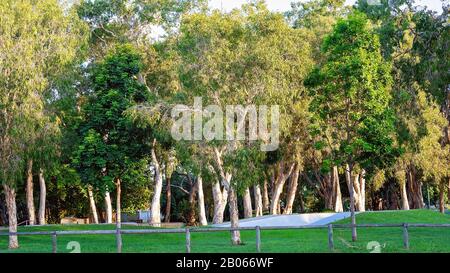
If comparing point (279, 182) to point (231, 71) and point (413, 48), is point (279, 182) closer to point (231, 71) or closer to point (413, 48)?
point (231, 71)

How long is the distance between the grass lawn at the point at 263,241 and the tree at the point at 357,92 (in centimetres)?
235

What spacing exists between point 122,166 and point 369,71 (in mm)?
16042

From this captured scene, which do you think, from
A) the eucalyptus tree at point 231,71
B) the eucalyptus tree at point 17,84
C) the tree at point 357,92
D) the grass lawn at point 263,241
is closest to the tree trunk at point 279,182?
the grass lawn at point 263,241

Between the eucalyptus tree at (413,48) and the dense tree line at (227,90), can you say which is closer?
the eucalyptus tree at (413,48)

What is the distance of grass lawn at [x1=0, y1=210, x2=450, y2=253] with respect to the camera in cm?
2550

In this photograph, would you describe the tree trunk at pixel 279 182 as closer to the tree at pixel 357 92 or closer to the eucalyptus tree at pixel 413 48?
the eucalyptus tree at pixel 413 48

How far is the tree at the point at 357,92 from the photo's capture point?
29.3 metres

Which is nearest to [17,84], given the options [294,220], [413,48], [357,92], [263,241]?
[263,241]

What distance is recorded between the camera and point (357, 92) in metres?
30.1

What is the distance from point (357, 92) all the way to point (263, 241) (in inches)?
300

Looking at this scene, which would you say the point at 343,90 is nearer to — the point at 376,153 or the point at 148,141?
the point at 376,153

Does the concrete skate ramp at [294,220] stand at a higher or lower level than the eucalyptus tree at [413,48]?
lower

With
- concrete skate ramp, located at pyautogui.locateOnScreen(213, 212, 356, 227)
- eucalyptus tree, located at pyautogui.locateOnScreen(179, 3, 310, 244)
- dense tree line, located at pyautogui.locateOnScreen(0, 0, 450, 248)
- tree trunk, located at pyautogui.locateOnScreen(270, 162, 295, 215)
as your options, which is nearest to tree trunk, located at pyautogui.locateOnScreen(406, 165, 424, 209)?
tree trunk, located at pyautogui.locateOnScreen(270, 162, 295, 215)
